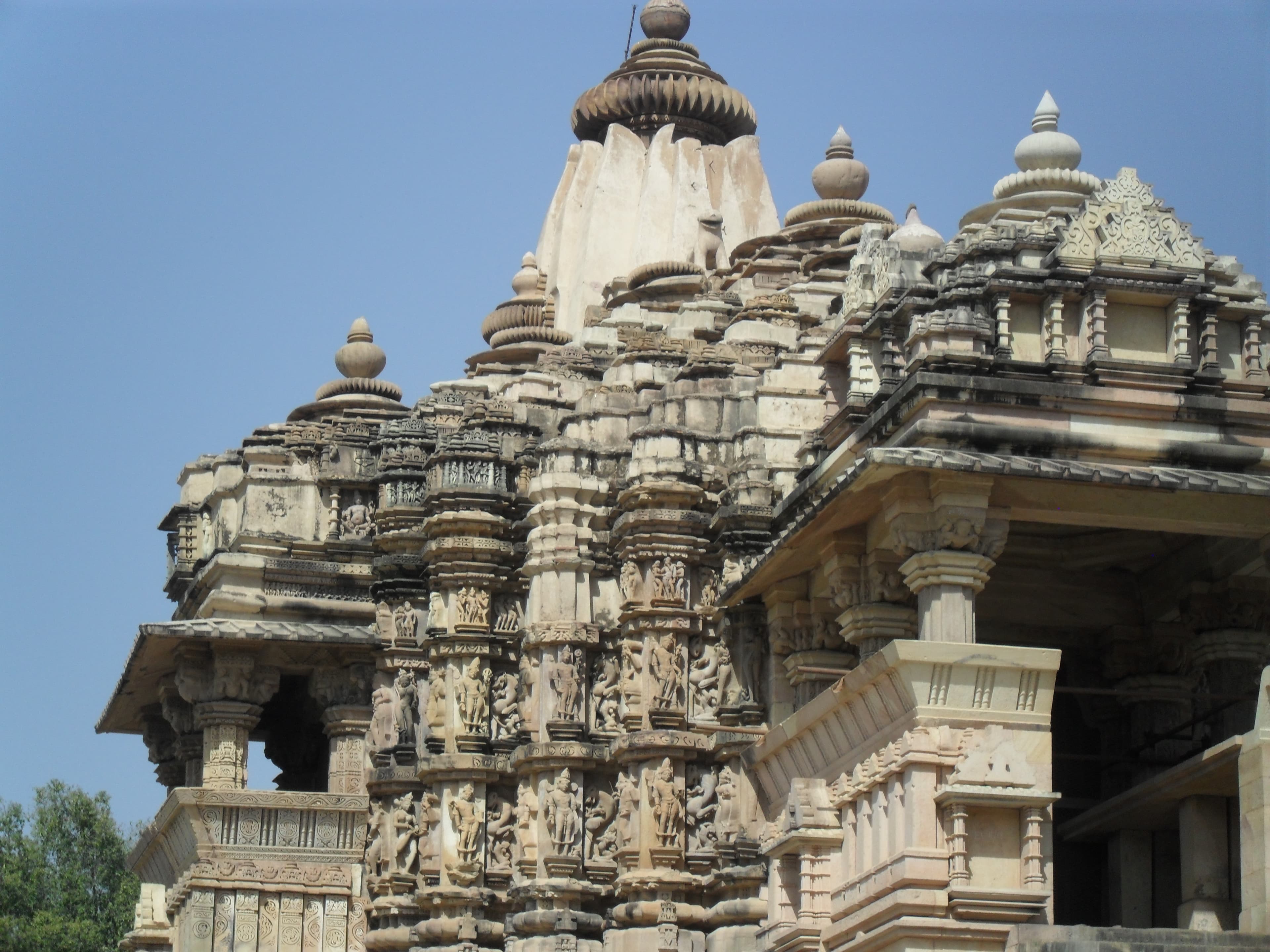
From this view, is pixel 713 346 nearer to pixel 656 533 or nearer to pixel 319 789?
pixel 656 533

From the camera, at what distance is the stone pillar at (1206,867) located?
22.6m

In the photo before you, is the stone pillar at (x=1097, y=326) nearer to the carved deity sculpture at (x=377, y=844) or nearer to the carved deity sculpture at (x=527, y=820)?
the carved deity sculpture at (x=527, y=820)

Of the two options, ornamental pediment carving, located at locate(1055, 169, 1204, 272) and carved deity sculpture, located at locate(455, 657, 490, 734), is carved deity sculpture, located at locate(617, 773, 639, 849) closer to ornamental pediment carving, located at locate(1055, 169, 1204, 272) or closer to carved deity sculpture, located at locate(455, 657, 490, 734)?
carved deity sculpture, located at locate(455, 657, 490, 734)

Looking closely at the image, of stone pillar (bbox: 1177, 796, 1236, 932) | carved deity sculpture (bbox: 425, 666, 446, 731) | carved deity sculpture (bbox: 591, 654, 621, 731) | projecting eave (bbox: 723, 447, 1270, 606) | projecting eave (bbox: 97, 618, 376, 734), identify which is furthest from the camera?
projecting eave (bbox: 97, 618, 376, 734)

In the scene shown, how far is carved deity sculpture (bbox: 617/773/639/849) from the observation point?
2773 centimetres

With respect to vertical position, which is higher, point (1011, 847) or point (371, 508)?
point (371, 508)

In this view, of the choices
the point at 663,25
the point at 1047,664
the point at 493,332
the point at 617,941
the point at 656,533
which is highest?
the point at 663,25

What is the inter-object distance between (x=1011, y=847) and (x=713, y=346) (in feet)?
36.5

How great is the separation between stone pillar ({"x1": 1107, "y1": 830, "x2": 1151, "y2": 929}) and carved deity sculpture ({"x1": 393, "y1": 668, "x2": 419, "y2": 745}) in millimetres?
9360

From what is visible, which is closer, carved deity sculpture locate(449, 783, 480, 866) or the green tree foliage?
carved deity sculpture locate(449, 783, 480, 866)

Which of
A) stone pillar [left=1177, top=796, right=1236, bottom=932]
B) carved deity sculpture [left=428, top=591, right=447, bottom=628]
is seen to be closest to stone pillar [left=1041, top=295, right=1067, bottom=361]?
stone pillar [left=1177, top=796, right=1236, bottom=932]

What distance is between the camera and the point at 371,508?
3594 centimetres

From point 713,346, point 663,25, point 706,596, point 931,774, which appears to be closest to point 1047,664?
point 931,774

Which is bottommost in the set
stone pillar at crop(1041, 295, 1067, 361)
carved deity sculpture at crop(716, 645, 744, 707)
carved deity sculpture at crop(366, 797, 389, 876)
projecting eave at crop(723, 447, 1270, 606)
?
carved deity sculpture at crop(366, 797, 389, 876)
